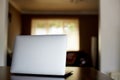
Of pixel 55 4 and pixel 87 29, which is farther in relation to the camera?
pixel 87 29

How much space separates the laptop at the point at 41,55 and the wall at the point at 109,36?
8.79ft

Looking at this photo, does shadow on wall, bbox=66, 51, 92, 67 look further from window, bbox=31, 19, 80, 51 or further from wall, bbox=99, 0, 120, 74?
wall, bbox=99, 0, 120, 74

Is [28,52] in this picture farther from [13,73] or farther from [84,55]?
[84,55]

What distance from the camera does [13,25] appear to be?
714cm

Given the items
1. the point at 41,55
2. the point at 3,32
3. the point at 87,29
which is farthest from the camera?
Result: the point at 87,29

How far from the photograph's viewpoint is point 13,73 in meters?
1.09

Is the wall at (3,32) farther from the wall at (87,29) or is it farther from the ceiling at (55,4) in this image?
the wall at (87,29)

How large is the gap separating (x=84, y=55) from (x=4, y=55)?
459cm

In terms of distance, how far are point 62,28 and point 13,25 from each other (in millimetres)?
2112

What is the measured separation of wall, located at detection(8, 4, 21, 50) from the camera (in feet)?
21.8

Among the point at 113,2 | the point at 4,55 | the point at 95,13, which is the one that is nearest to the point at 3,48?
the point at 4,55

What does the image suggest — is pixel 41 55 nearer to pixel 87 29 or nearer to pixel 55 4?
pixel 55 4

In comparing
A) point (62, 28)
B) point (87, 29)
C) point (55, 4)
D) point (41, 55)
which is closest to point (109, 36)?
point (41, 55)

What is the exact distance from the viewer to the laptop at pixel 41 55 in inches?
40.1
